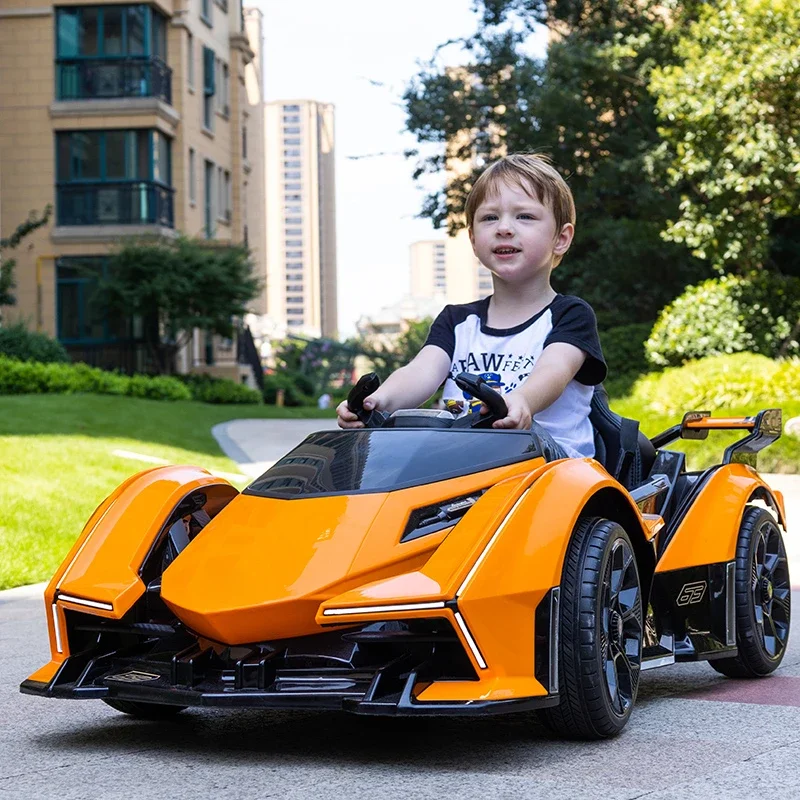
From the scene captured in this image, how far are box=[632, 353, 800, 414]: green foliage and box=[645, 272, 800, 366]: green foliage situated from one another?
1828 millimetres

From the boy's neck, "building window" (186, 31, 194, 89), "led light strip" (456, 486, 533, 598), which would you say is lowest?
"led light strip" (456, 486, 533, 598)

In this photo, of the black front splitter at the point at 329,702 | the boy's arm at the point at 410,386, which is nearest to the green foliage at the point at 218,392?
the boy's arm at the point at 410,386

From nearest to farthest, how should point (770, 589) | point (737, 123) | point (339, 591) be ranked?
point (339, 591) < point (770, 589) < point (737, 123)

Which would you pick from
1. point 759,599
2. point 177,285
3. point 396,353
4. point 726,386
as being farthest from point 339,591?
point 396,353

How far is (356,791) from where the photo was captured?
366 centimetres

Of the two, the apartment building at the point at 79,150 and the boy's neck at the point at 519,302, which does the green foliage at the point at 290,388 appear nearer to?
the apartment building at the point at 79,150

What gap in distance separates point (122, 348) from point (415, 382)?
32.1m

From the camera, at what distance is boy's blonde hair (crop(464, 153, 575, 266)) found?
5.16 metres

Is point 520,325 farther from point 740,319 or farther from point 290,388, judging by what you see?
point 290,388

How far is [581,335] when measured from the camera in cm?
504

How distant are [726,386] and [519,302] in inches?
475

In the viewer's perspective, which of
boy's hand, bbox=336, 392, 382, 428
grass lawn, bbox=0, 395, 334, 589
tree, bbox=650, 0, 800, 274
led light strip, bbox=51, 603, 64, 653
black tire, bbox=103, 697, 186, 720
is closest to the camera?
led light strip, bbox=51, 603, 64, 653

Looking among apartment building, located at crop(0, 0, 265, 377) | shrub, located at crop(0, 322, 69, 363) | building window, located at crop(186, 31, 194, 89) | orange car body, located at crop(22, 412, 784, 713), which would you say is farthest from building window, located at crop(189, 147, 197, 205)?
orange car body, located at crop(22, 412, 784, 713)

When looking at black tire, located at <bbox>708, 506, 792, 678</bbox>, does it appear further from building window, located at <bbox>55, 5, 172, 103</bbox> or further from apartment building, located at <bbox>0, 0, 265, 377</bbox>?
building window, located at <bbox>55, 5, 172, 103</bbox>
